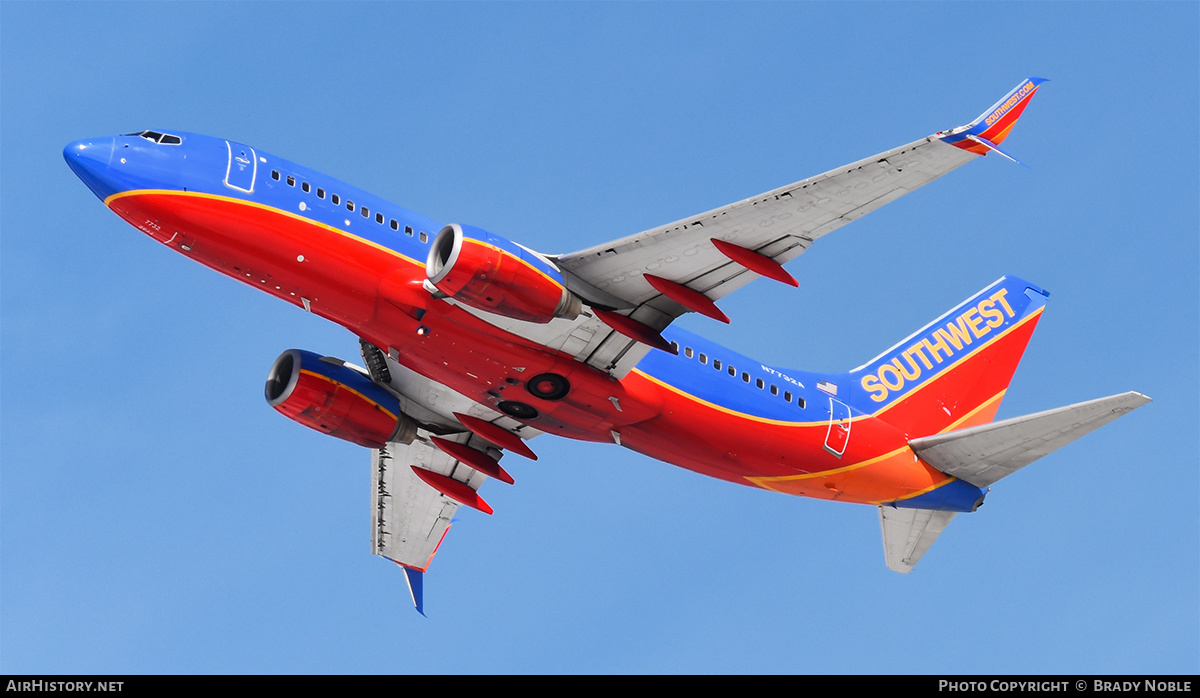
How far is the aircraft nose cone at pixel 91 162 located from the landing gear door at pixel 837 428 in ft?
70.7

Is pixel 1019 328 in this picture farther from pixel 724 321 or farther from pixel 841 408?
pixel 724 321

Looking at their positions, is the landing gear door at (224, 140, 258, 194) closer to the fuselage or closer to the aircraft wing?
the fuselage

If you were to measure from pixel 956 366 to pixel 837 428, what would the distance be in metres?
7.04

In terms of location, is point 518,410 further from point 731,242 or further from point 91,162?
point 91,162

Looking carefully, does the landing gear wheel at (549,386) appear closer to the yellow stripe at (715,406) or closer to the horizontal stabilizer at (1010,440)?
the yellow stripe at (715,406)

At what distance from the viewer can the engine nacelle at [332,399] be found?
40.7m

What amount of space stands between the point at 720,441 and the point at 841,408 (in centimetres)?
476

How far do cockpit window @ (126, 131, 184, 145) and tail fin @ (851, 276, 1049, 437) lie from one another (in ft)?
71.8

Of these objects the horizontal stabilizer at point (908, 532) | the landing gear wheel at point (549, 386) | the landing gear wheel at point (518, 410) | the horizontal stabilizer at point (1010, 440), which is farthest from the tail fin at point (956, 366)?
the landing gear wheel at point (518, 410)

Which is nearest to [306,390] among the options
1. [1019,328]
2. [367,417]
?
[367,417]

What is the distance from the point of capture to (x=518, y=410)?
38.1 metres

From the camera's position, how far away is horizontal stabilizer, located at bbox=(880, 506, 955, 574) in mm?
43500

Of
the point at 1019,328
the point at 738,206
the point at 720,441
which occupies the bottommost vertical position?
the point at 720,441

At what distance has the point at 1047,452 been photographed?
130 feet
